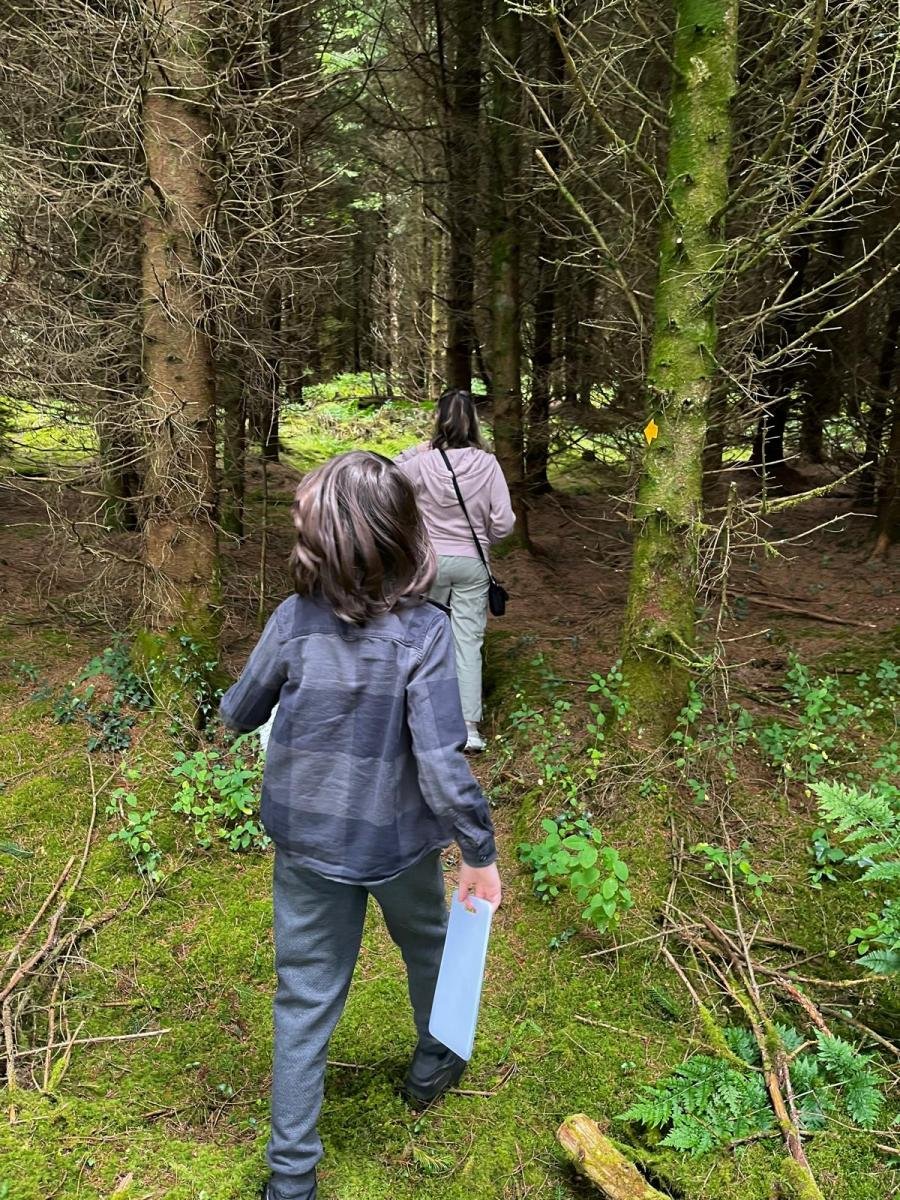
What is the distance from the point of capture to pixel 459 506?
4688 millimetres

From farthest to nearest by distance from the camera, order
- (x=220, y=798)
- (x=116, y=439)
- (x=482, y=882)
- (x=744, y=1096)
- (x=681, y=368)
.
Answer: (x=116, y=439)
(x=220, y=798)
(x=681, y=368)
(x=744, y=1096)
(x=482, y=882)

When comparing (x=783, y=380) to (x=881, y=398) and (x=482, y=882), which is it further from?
(x=482, y=882)

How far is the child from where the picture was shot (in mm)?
1995

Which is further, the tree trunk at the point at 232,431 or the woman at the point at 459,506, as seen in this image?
the tree trunk at the point at 232,431

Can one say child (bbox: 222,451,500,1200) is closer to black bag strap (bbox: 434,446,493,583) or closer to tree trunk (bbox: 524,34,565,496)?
black bag strap (bbox: 434,446,493,583)

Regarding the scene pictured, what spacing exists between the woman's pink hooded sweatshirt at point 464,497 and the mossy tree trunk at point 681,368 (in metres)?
1.03

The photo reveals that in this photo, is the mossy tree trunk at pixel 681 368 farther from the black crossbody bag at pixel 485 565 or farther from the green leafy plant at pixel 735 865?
the black crossbody bag at pixel 485 565

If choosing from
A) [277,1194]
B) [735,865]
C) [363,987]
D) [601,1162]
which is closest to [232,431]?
[363,987]

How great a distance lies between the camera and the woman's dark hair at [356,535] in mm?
1961

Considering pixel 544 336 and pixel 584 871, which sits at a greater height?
pixel 544 336

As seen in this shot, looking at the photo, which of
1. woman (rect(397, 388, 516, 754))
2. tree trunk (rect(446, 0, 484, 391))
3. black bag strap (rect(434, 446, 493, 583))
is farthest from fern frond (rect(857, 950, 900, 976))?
tree trunk (rect(446, 0, 484, 391))

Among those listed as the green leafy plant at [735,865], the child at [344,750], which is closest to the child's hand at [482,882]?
the child at [344,750]

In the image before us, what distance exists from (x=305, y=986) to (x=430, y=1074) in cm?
78

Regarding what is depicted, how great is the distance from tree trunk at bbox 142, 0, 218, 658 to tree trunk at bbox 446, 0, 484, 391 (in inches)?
162
